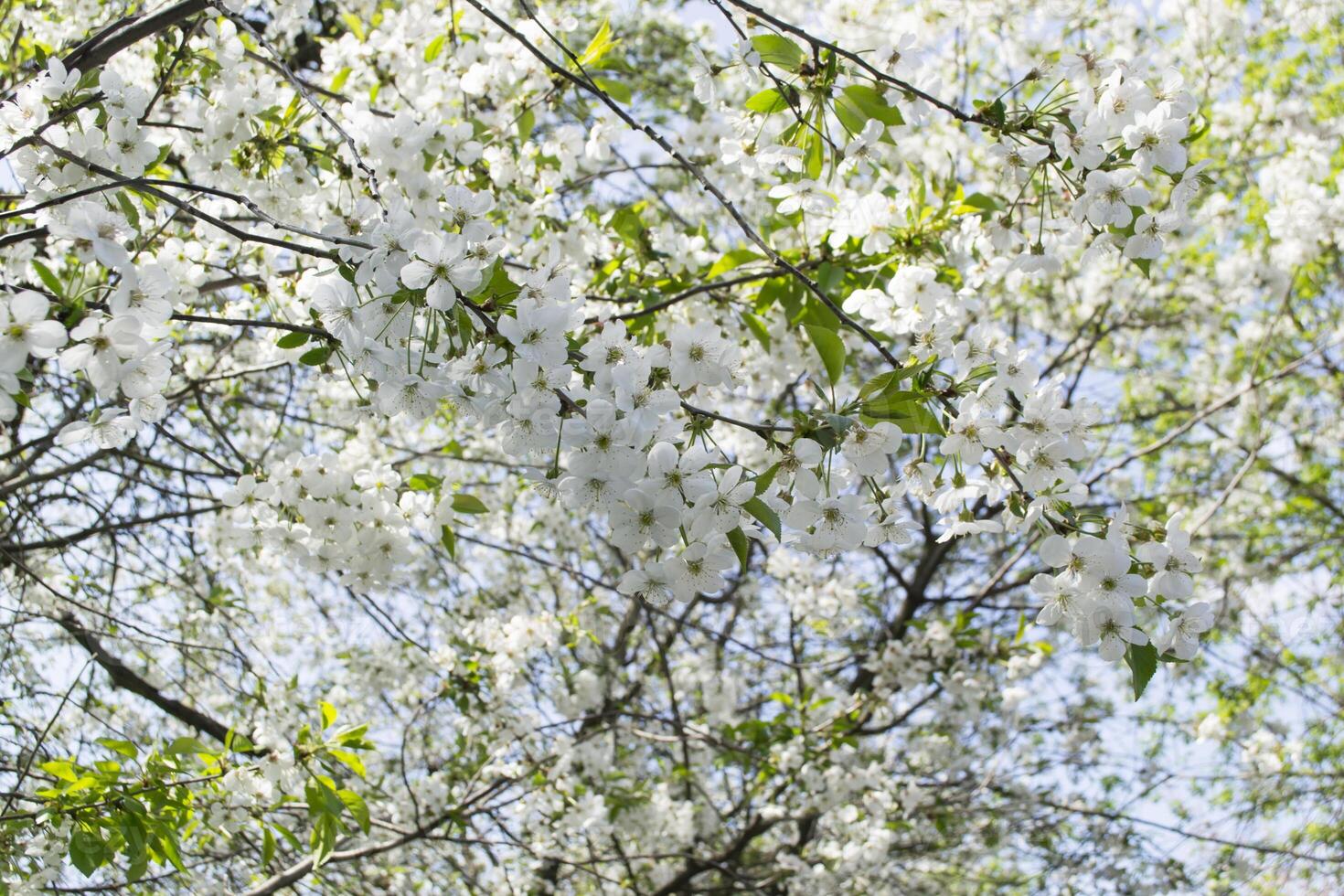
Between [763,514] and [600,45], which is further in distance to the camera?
[600,45]

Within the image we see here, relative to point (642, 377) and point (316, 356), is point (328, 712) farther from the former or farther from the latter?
point (642, 377)

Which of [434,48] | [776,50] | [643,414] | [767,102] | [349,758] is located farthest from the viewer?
[434,48]

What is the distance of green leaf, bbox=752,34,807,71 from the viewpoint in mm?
1900

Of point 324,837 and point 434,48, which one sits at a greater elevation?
point 434,48

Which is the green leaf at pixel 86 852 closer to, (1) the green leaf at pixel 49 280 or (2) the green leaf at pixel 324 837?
(2) the green leaf at pixel 324 837

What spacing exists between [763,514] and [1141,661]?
63 cm

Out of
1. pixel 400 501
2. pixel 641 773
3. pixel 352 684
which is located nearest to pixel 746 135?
pixel 400 501

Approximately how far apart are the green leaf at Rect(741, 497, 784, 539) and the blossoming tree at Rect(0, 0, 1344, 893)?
0.04 m

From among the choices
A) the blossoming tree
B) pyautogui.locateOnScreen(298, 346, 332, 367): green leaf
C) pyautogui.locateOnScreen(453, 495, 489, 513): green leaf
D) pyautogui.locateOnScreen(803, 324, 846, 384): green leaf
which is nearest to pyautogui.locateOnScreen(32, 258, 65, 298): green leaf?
the blossoming tree

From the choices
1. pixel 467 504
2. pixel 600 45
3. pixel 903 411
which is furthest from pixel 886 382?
pixel 600 45

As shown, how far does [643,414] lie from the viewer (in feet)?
4.40

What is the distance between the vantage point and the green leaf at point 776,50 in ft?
6.23

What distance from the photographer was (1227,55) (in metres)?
6.29

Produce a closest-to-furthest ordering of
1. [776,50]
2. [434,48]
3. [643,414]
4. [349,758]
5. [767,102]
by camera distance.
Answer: [643,414] → [776,50] → [767,102] → [349,758] → [434,48]
